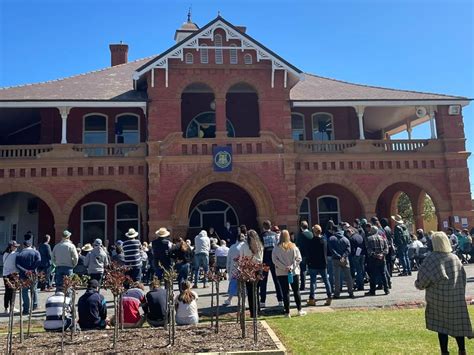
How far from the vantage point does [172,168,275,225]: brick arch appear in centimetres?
1861

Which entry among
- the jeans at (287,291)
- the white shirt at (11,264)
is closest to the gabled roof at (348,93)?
the jeans at (287,291)

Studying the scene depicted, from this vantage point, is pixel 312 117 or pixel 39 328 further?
pixel 312 117

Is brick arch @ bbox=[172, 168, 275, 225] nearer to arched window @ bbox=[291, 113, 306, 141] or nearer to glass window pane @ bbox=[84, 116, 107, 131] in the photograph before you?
arched window @ bbox=[291, 113, 306, 141]

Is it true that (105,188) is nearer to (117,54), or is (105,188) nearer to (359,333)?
(117,54)

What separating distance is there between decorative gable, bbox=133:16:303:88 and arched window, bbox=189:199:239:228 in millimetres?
6006

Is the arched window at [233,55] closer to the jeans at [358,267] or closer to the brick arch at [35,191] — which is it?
the brick arch at [35,191]

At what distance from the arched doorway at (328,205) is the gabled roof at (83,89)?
950 cm

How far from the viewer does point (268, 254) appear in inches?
388

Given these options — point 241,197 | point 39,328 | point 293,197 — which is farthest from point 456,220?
point 39,328

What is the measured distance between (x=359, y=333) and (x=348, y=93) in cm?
1682

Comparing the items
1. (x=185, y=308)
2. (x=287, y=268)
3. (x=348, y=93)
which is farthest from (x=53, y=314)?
(x=348, y=93)

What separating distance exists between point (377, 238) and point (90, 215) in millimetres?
14563

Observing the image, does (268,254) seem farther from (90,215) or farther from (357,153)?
(90,215)

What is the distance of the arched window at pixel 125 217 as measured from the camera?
70.6 ft
